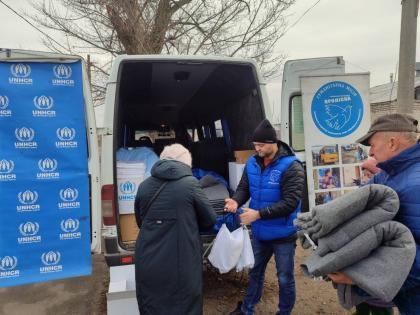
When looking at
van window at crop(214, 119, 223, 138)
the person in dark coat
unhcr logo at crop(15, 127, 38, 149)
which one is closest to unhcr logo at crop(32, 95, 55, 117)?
unhcr logo at crop(15, 127, 38, 149)

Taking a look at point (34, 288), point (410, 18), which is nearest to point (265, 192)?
point (34, 288)

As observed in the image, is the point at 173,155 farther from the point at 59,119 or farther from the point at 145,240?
the point at 59,119

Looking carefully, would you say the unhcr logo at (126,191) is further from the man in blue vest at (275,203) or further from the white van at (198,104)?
the man in blue vest at (275,203)

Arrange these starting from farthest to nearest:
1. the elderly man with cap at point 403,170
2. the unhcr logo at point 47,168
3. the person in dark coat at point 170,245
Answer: the unhcr logo at point 47,168 < the person in dark coat at point 170,245 < the elderly man with cap at point 403,170

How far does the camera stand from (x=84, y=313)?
3.79 m

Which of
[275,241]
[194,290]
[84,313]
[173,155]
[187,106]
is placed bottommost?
[84,313]

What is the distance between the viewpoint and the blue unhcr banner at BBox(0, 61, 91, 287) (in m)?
2.73

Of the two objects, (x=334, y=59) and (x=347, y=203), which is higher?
(x=334, y=59)

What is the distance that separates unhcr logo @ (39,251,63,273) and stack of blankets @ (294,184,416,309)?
2.13 m

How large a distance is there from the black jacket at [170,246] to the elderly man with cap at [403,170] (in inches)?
44.4

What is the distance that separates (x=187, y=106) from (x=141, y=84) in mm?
1710

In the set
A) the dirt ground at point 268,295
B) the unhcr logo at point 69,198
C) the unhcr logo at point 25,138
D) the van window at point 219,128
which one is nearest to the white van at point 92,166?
the unhcr logo at point 69,198

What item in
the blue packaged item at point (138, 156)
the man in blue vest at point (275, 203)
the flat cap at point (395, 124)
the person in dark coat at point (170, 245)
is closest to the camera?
the flat cap at point (395, 124)

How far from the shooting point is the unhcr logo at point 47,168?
2799 mm
